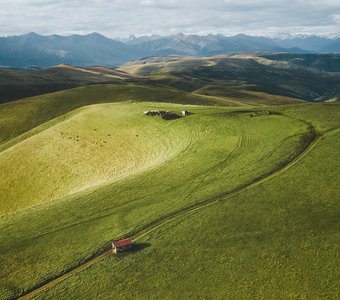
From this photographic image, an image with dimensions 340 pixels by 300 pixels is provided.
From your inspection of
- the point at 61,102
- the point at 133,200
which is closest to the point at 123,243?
the point at 133,200

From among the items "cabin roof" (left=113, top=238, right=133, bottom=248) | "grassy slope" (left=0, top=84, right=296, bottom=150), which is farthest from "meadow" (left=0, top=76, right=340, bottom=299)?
"grassy slope" (left=0, top=84, right=296, bottom=150)

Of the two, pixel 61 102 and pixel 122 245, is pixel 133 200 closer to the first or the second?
pixel 122 245

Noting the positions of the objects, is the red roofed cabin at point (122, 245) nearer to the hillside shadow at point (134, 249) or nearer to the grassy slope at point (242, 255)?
the hillside shadow at point (134, 249)

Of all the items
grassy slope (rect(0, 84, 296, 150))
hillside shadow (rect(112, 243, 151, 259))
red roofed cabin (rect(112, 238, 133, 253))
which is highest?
grassy slope (rect(0, 84, 296, 150))

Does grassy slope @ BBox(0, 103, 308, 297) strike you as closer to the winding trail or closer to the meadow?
the meadow

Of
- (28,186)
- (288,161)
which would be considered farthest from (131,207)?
(28,186)

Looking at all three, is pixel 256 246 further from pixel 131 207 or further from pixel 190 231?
pixel 131 207
